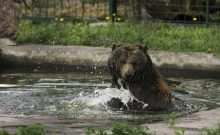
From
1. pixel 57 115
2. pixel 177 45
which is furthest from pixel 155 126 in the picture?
pixel 177 45

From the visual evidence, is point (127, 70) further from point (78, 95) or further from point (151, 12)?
point (151, 12)

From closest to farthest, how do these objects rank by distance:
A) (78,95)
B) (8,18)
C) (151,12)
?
1. (78,95)
2. (8,18)
3. (151,12)

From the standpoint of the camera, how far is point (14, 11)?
1463 centimetres

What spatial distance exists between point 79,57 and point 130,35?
143 cm

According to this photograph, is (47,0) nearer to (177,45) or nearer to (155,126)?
(177,45)

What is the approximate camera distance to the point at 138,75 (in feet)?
30.3

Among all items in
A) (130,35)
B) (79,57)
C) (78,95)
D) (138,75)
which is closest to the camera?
(138,75)

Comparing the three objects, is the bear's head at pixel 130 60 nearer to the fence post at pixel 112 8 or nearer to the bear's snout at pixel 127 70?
the bear's snout at pixel 127 70

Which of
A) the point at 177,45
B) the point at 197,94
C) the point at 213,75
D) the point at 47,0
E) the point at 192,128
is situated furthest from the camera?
the point at 47,0

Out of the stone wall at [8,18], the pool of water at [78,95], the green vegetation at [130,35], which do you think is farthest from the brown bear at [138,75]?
the stone wall at [8,18]

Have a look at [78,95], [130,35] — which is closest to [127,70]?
[78,95]

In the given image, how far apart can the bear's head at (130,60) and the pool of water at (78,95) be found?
33 centimetres

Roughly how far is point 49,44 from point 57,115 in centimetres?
607

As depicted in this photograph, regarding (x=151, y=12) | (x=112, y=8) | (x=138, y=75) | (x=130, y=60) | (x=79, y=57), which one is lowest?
(x=79, y=57)
